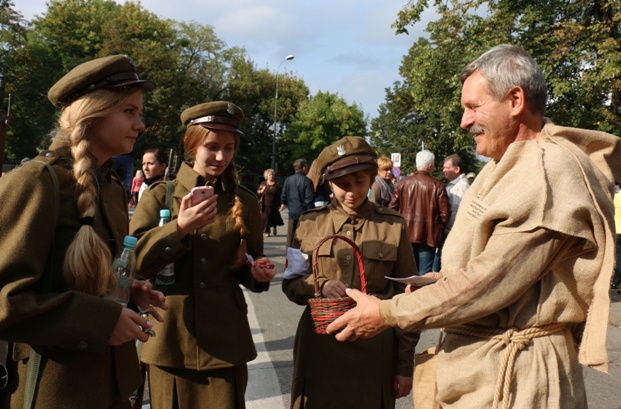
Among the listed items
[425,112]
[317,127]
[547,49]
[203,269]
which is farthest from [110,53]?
[203,269]

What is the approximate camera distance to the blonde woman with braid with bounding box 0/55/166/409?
6.29 feet

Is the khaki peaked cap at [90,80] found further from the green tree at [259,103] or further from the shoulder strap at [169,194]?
the green tree at [259,103]

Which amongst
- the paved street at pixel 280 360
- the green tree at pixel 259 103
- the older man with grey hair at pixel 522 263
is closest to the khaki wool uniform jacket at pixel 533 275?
the older man with grey hair at pixel 522 263

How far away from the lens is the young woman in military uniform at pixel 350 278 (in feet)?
10.2

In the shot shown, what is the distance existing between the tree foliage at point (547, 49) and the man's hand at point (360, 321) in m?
13.8

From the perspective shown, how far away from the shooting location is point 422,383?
250cm

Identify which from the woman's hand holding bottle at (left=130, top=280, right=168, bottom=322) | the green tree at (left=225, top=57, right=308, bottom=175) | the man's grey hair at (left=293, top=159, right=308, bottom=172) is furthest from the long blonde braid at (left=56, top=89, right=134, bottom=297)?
the green tree at (left=225, top=57, right=308, bottom=175)

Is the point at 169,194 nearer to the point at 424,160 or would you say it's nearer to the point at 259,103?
the point at 424,160

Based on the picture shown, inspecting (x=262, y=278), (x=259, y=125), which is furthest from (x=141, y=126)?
(x=259, y=125)

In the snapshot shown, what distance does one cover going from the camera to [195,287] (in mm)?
2961

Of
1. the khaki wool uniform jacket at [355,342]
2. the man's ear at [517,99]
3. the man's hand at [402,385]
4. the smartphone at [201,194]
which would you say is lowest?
the man's hand at [402,385]

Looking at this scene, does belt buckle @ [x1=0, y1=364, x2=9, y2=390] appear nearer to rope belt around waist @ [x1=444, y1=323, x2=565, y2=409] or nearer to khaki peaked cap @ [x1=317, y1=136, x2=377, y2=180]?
rope belt around waist @ [x1=444, y1=323, x2=565, y2=409]

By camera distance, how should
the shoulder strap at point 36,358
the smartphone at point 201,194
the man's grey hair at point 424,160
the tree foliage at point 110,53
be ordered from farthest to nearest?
the tree foliage at point 110,53, the man's grey hair at point 424,160, the smartphone at point 201,194, the shoulder strap at point 36,358

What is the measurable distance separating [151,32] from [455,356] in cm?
4547
